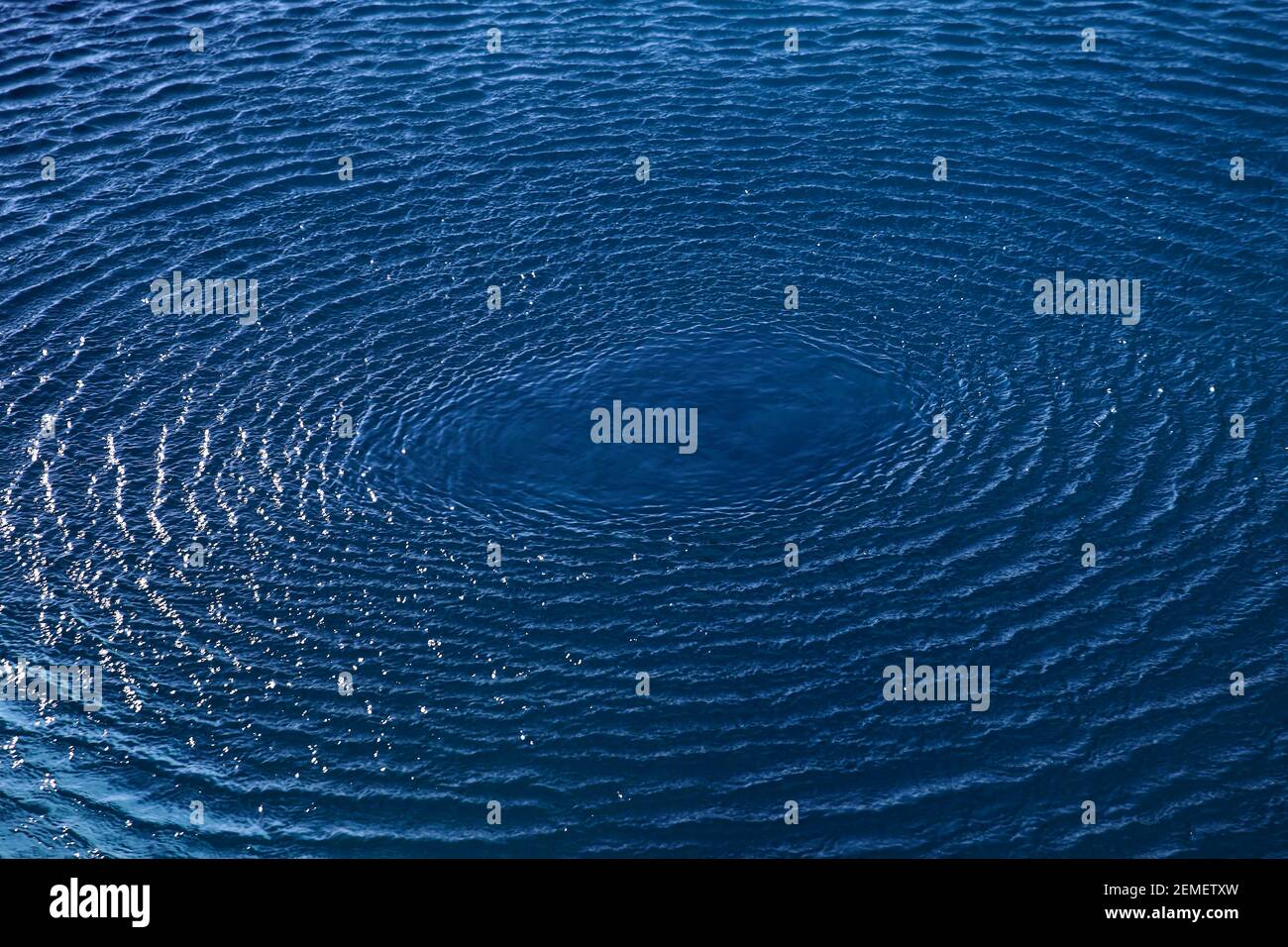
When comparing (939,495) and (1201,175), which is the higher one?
(1201,175)

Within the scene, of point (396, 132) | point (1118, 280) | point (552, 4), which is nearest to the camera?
point (1118, 280)

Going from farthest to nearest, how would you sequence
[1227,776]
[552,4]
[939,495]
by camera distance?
[552,4]
[939,495]
[1227,776]

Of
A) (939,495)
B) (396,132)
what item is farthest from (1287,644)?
(396,132)

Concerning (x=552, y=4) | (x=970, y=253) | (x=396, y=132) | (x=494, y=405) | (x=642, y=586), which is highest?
(x=552, y=4)

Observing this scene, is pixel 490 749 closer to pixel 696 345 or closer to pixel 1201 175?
pixel 696 345

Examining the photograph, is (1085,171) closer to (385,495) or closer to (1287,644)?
(1287,644)

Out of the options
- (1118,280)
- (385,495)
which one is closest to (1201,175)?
(1118,280)

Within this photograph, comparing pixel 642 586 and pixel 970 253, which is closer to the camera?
pixel 642 586
